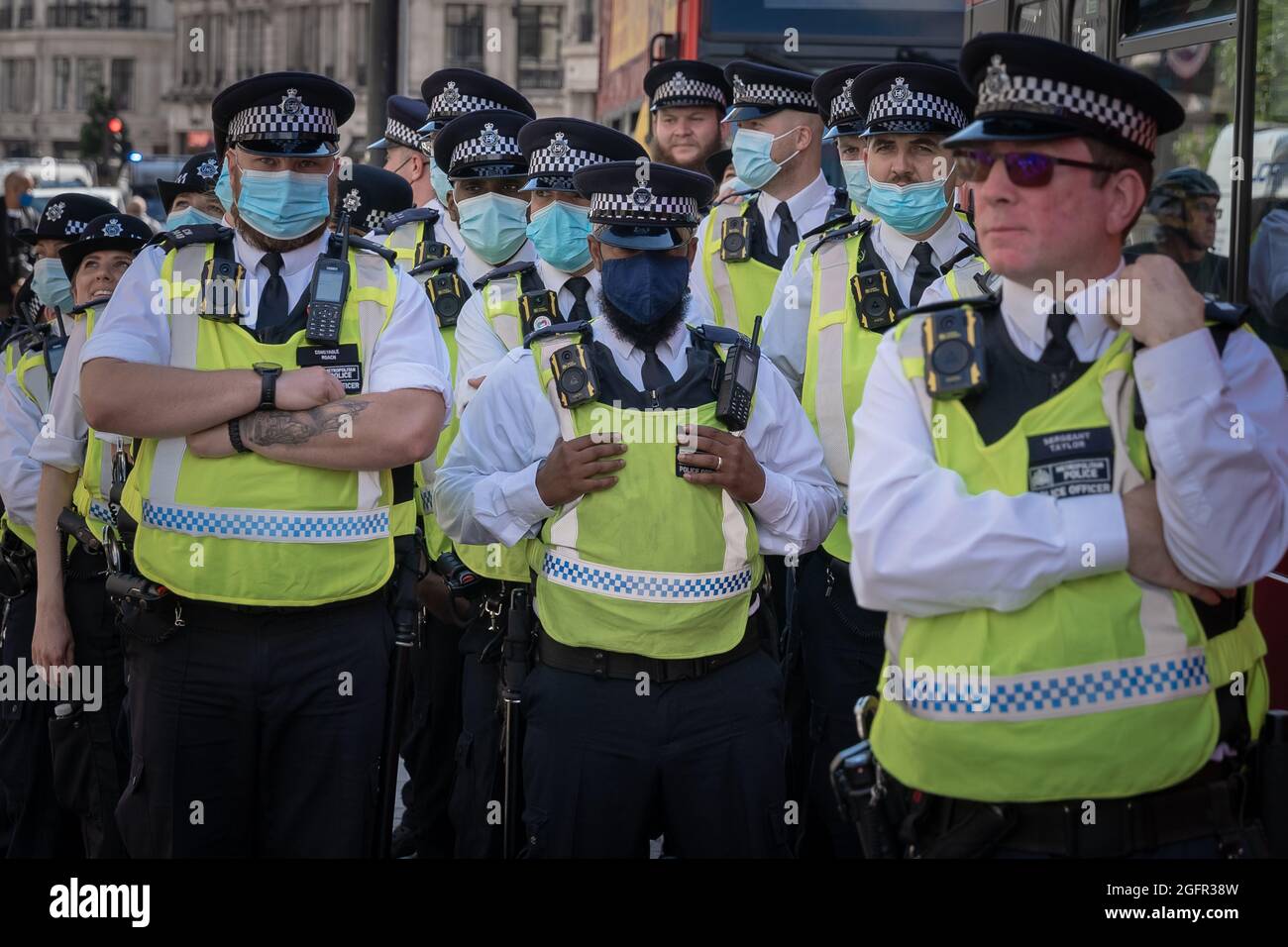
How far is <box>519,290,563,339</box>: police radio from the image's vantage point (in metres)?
5.63

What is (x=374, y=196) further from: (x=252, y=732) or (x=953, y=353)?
(x=953, y=353)

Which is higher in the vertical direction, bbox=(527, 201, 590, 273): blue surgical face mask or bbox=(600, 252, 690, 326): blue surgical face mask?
bbox=(527, 201, 590, 273): blue surgical face mask

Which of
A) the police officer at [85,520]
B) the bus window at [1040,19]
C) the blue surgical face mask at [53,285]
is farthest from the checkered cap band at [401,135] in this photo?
the bus window at [1040,19]

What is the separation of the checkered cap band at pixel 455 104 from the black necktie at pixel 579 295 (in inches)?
95.6

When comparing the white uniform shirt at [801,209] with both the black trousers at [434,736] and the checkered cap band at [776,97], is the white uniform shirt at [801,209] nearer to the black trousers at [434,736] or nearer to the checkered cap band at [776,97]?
the checkered cap band at [776,97]

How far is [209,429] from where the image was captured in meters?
4.18

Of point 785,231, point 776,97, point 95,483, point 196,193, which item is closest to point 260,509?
point 95,483

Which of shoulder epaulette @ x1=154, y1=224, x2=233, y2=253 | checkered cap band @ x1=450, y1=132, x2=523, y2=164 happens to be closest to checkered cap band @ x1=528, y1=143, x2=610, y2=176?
checkered cap band @ x1=450, y1=132, x2=523, y2=164

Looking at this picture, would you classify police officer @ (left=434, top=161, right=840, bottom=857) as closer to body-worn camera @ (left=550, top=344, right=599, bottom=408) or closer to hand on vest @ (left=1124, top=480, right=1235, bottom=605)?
body-worn camera @ (left=550, top=344, right=599, bottom=408)

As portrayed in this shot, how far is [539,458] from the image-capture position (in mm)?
4363

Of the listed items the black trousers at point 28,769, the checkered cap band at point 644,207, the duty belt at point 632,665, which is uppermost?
the checkered cap band at point 644,207

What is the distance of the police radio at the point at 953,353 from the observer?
3.02 metres

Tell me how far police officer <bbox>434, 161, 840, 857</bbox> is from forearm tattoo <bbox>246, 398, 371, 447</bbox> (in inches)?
17.0
